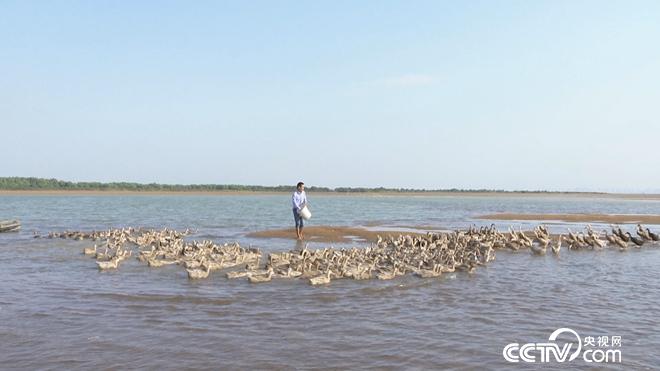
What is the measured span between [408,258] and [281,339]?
8.20 m

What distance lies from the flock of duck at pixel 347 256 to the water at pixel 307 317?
0.44 m

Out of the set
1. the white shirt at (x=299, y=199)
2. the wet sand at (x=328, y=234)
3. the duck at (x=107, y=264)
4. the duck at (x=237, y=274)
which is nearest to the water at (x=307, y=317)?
the duck at (x=107, y=264)

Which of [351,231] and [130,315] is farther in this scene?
[351,231]

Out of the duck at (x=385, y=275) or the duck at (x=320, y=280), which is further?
the duck at (x=385, y=275)

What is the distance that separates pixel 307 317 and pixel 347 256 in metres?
5.80

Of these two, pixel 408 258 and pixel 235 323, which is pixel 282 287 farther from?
pixel 408 258

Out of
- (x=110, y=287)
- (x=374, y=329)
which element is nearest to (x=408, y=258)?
(x=374, y=329)

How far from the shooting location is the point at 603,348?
7996 mm

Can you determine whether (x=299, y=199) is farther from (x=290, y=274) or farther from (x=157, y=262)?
(x=290, y=274)

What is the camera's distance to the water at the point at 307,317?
7.48 metres

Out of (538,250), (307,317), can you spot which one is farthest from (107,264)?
(538,250)

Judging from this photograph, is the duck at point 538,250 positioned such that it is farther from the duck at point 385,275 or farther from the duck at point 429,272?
the duck at point 385,275

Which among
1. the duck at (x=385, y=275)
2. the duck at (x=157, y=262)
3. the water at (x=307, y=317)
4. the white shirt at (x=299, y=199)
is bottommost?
the water at (x=307, y=317)

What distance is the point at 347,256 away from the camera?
604 inches
